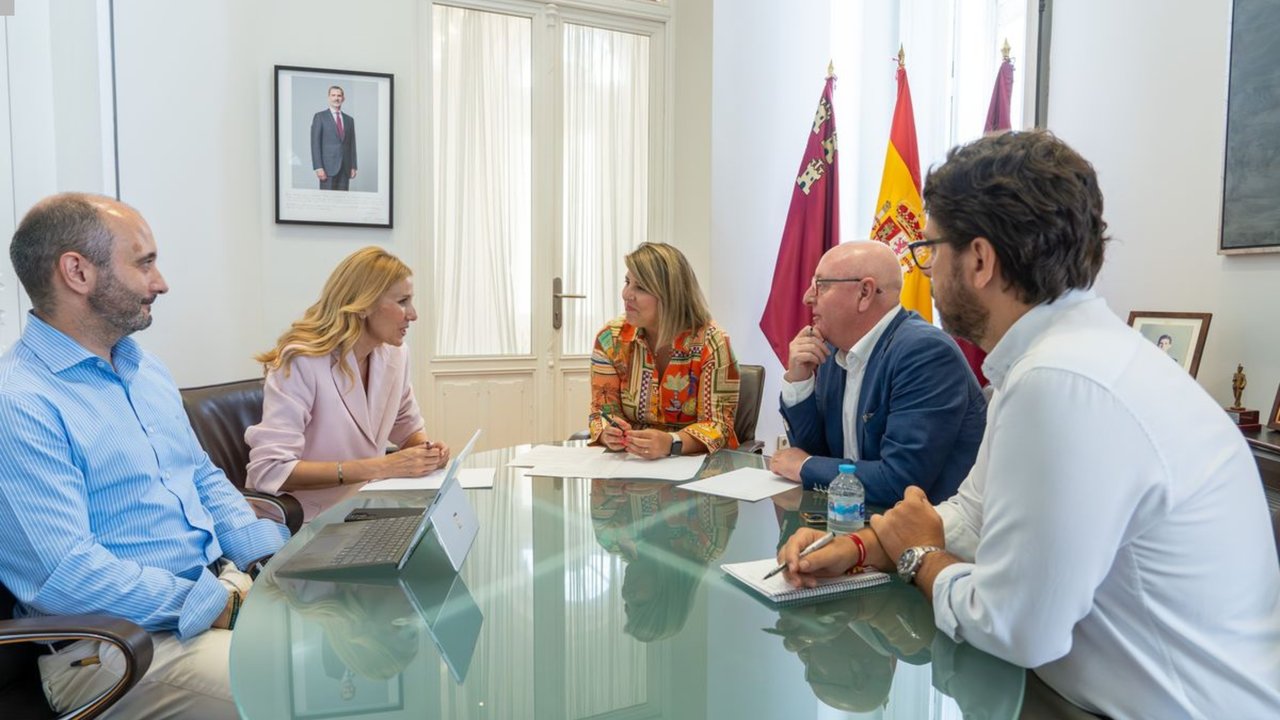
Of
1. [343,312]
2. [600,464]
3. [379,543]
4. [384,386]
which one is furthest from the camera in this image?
[384,386]

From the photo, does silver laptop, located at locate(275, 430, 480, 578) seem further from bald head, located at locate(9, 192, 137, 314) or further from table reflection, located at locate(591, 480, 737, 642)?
bald head, located at locate(9, 192, 137, 314)

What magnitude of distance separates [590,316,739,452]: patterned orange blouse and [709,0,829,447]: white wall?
1.92 m

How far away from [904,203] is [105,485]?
11.6 feet

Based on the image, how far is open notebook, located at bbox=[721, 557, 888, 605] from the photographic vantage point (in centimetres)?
116

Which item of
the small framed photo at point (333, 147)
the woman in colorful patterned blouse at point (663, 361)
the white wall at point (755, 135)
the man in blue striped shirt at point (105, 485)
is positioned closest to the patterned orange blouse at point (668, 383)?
the woman in colorful patterned blouse at point (663, 361)

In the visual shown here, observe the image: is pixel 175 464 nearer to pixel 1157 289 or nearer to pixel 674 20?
pixel 1157 289

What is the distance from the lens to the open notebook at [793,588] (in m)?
1.16

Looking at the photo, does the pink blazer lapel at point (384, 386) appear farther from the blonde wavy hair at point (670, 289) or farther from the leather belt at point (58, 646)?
the leather belt at point (58, 646)

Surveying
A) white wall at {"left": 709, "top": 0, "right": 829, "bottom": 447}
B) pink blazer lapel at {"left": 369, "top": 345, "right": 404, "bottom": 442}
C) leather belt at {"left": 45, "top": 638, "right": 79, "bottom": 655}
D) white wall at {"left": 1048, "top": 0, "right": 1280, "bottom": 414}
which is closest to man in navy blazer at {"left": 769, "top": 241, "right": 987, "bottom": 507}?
white wall at {"left": 1048, "top": 0, "right": 1280, "bottom": 414}

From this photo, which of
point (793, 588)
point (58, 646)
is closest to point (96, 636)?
point (58, 646)

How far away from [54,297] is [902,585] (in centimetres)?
172

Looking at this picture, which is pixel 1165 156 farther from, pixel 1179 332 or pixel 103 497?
pixel 103 497

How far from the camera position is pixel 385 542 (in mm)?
1418

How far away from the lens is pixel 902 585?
121 centimetres
